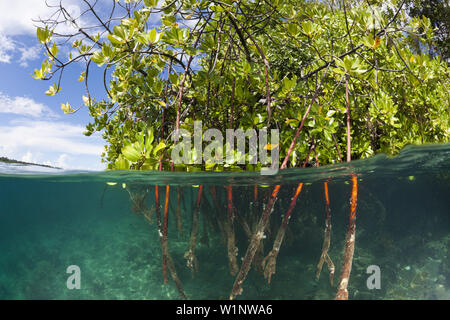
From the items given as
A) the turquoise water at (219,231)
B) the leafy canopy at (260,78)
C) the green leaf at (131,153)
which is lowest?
the turquoise water at (219,231)

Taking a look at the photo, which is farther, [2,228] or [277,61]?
[2,228]

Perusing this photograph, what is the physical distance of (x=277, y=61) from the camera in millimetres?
4617

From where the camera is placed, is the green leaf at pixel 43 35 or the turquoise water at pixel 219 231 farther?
the turquoise water at pixel 219 231

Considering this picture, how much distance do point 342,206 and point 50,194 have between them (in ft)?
42.8

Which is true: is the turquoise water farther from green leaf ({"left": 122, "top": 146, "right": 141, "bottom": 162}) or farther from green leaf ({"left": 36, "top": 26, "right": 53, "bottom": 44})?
green leaf ({"left": 36, "top": 26, "right": 53, "bottom": 44})

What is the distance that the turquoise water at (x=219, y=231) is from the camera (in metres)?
5.46

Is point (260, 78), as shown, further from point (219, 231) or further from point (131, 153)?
point (219, 231)

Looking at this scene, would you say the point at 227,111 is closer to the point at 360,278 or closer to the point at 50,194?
the point at 360,278

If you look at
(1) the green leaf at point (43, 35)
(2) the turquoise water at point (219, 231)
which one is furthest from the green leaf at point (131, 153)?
(2) the turquoise water at point (219, 231)

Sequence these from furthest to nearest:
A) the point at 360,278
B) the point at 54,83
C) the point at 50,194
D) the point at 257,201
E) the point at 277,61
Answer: the point at 50,194 < the point at 360,278 < the point at 257,201 < the point at 277,61 < the point at 54,83

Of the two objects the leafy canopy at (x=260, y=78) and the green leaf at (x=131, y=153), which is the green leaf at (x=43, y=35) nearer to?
Answer: the leafy canopy at (x=260, y=78)
